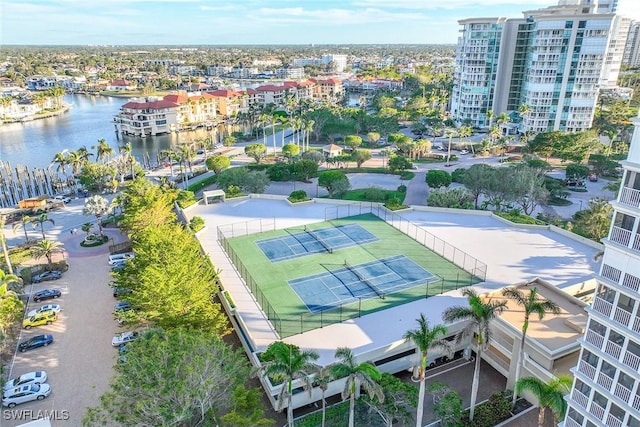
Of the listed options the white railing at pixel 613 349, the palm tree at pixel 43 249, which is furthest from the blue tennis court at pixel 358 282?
the palm tree at pixel 43 249

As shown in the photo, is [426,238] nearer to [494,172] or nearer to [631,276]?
Answer: [494,172]

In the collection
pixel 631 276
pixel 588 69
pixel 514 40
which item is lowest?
pixel 631 276

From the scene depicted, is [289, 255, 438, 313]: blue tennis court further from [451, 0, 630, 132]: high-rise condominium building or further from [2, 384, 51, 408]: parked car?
[451, 0, 630, 132]: high-rise condominium building

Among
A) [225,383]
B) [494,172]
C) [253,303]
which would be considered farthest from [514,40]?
[225,383]

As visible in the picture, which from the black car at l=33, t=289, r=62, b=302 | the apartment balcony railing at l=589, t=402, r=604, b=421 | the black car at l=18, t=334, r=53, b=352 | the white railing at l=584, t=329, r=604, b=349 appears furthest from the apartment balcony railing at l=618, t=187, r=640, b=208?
the black car at l=33, t=289, r=62, b=302

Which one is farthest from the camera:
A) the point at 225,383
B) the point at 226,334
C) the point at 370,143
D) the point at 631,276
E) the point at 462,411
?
the point at 370,143

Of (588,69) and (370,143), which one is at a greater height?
(588,69)

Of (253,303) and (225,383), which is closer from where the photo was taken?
(225,383)

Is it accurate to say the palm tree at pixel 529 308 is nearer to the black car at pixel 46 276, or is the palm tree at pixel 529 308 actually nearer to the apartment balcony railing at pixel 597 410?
the apartment balcony railing at pixel 597 410
